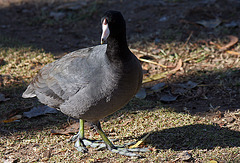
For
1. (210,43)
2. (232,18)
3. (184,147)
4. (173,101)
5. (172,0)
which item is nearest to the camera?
(184,147)

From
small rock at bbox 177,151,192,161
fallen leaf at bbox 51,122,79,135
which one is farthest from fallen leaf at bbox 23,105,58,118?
small rock at bbox 177,151,192,161

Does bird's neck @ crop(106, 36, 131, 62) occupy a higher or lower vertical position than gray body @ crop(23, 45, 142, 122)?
higher

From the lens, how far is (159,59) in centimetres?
562

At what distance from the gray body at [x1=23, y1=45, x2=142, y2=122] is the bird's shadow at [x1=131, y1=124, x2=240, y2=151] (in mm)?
722

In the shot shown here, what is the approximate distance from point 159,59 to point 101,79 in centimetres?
264

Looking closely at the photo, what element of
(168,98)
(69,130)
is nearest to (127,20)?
(168,98)

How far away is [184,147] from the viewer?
3457 millimetres

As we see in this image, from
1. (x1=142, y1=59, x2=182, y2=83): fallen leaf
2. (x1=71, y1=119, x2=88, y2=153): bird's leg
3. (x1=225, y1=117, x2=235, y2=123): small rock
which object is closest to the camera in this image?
(x1=71, y1=119, x2=88, y2=153): bird's leg

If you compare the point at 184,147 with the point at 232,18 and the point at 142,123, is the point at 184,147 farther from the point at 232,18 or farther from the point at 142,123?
the point at 232,18

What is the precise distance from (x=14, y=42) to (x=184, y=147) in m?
4.25

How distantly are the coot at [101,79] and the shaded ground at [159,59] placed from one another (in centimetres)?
58

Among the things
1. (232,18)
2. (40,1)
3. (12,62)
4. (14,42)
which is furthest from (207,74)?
(40,1)

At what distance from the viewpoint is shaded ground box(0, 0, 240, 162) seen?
370 centimetres

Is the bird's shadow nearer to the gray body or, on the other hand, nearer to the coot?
the coot
